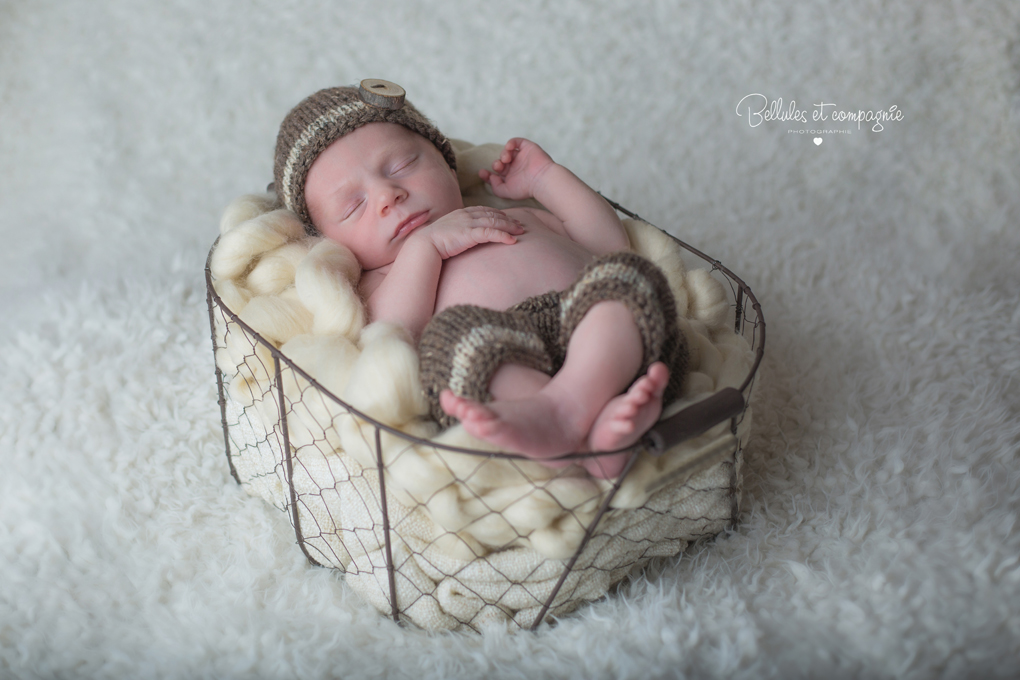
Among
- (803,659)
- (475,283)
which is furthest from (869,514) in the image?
(475,283)

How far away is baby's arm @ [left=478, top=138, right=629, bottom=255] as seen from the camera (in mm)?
1210

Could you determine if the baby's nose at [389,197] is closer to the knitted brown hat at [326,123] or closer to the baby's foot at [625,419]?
the knitted brown hat at [326,123]

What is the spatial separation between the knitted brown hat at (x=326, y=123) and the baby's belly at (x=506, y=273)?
0.81ft

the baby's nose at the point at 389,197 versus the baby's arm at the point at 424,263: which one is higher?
the baby's nose at the point at 389,197

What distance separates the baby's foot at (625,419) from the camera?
806mm

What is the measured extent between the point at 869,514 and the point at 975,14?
1177 millimetres

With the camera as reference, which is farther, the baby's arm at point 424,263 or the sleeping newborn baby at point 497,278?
the baby's arm at point 424,263

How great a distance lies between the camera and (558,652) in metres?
0.93

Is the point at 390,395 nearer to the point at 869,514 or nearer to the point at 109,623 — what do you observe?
the point at 109,623

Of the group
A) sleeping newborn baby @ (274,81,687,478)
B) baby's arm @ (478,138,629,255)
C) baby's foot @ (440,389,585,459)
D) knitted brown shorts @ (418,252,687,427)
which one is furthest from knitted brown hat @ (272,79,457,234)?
baby's foot @ (440,389,585,459)

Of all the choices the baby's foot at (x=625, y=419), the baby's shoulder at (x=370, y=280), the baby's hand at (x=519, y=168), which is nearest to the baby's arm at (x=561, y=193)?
the baby's hand at (x=519, y=168)

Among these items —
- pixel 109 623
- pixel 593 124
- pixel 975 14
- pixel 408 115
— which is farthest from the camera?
pixel 593 124

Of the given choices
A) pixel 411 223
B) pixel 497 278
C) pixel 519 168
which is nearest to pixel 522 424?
pixel 497 278

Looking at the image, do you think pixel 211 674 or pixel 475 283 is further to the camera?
pixel 475 283
